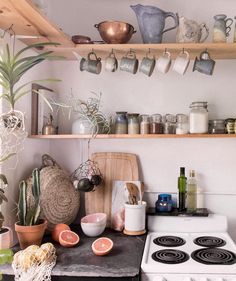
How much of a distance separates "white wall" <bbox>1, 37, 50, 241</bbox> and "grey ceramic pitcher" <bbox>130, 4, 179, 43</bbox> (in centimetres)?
66

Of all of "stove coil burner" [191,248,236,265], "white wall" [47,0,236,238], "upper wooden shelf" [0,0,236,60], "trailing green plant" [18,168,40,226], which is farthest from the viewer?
"white wall" [47,0,236,238]

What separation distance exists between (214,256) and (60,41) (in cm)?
132

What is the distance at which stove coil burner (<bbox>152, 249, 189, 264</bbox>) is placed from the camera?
1486 mm

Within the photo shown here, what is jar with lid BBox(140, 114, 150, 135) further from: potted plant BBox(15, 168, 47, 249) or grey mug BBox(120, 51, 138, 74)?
potted plant BBox(15, 168, 47, 249)

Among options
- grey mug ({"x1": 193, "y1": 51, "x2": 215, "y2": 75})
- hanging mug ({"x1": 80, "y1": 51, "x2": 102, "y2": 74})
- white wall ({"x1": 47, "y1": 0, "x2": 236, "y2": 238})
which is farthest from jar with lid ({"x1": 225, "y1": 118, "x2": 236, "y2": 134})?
hanging mug ({"x1": 80, "y1": 51, "x2": 102, "y2": 74})

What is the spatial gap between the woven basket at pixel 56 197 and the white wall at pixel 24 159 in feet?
0.23

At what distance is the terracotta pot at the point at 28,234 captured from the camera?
1539 millimetres

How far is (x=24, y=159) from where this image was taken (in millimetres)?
1820

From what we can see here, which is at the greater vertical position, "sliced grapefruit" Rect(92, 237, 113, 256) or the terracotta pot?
the terracotta pot

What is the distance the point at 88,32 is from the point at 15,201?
113 centimetres

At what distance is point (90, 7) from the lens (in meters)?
2.09

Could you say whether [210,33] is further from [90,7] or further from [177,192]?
[177,192]

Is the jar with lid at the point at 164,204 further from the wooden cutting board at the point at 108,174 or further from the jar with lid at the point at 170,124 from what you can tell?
the jar with lid at the point at 170,124

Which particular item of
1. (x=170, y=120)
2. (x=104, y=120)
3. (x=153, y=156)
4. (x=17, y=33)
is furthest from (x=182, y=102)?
(x=17, y=33)
